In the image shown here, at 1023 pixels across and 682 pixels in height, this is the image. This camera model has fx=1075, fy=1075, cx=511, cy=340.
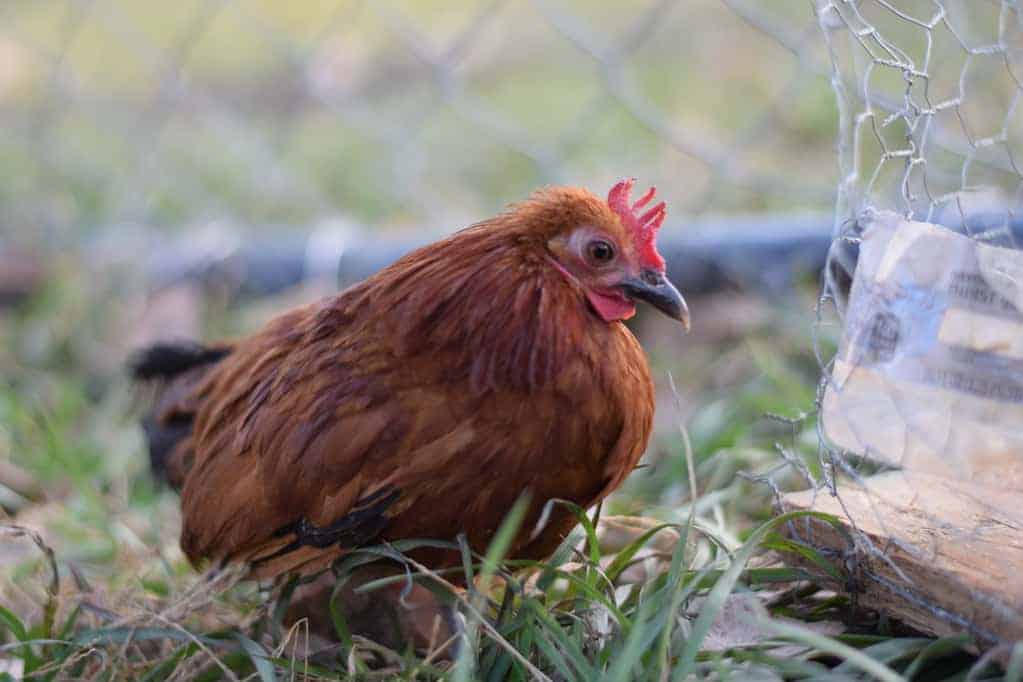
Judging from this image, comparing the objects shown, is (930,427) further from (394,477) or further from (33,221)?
(33,221)

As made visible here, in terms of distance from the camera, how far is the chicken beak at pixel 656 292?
1307 mm

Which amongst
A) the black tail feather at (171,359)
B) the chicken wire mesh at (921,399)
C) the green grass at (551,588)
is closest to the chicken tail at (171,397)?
the black tail feather at (171,359)

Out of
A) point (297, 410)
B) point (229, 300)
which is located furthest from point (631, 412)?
point (229, 300)

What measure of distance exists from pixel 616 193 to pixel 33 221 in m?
→ 2.38

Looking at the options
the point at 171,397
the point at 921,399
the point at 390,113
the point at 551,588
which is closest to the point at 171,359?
the point at 171,397

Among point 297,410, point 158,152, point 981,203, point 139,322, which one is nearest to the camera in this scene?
point 297,410

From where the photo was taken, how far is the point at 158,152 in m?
3.73

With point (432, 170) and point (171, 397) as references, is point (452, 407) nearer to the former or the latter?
point (171, 397)

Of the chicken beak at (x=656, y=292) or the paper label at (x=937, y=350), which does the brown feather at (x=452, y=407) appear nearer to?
the chicken beak at (x=656, y=292)

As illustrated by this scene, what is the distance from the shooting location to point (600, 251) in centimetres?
131

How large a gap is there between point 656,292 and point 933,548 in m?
0.42

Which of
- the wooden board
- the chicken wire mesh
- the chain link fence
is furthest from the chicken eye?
the chain link fence

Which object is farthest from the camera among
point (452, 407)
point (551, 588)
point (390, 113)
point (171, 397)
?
point (390, 113)

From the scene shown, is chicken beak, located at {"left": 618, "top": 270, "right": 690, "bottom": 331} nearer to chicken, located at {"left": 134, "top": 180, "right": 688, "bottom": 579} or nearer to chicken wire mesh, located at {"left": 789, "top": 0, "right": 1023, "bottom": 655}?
chicken, located at {"left": 134, "top": 180, "right": 688, "bottom": 579}
